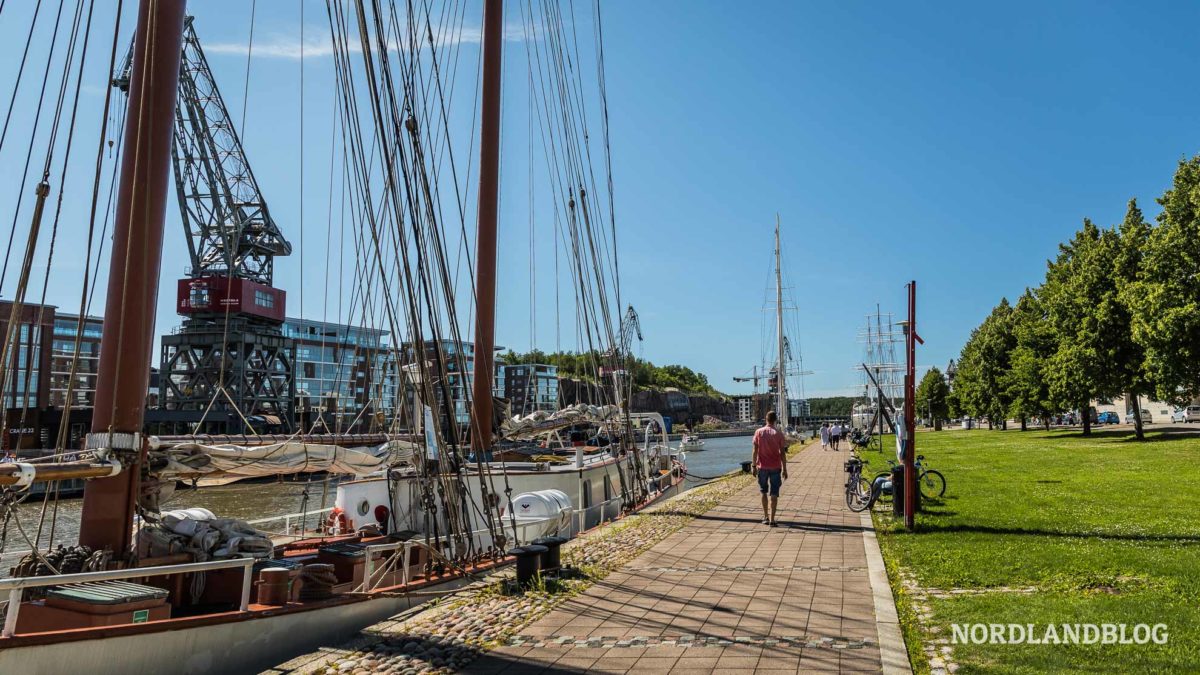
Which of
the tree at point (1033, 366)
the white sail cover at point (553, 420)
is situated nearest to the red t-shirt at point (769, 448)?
the white sail cover at point (553, 420)

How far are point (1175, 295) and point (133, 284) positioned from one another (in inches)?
1369

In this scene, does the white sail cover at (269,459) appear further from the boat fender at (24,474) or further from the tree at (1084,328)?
the tree at (1084,328)

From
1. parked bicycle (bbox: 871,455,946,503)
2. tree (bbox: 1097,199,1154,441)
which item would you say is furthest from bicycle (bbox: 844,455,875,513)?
tree (bbox: 1097,199,1154,441)

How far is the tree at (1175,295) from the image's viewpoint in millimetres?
29547

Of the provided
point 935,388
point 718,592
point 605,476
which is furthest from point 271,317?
point 718,592

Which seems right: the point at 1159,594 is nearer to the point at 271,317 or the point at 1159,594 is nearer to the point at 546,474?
the point at 546,474

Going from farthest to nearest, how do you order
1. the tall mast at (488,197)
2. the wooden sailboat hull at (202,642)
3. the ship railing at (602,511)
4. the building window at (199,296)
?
the building window at (199,296), the tall mast at (488,197), the ship railing at (602,511), the wooden sailboat hull at (202,642)

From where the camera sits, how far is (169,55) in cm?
848

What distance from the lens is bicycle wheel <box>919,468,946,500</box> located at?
15766 millimetres

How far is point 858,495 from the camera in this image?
1470cm

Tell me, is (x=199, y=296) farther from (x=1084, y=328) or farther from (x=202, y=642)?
(x=202, y=642)

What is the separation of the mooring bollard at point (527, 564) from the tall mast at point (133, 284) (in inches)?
152

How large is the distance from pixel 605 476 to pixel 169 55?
14302 mm

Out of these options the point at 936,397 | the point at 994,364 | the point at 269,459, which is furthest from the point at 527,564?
the point at 936,397
